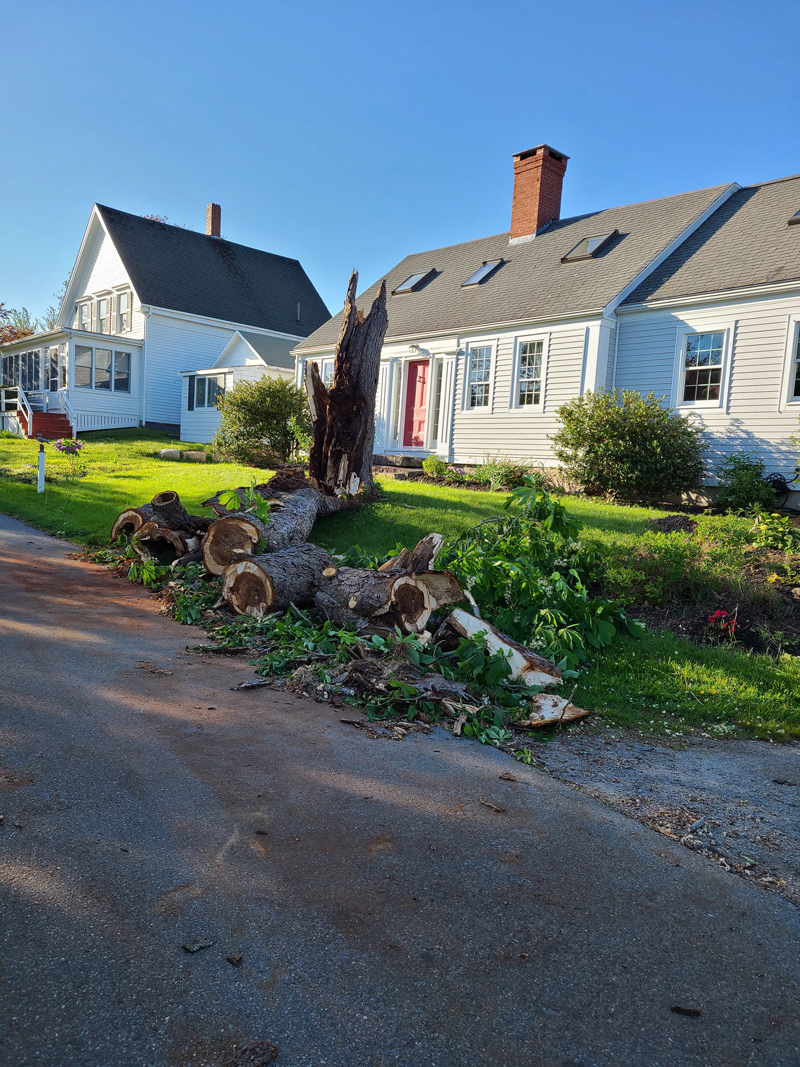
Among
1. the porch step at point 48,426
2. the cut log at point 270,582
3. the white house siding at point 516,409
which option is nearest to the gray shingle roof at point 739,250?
the white house siding at point 516,409

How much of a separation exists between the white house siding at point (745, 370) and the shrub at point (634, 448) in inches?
19.7

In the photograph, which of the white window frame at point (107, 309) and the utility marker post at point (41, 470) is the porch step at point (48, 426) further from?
the utility marker post at point (41, 470)

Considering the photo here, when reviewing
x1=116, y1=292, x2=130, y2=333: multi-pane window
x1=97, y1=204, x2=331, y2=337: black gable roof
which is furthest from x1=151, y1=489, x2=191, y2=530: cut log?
x1=116, y1=292, x2=130, y2=333: multi-pane window

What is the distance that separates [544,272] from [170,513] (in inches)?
509

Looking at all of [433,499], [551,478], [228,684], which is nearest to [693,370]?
[551,478]

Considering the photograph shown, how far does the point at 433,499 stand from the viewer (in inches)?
456

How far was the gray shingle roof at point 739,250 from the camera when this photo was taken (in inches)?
536

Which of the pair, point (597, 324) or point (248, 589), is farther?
point (597, 324)

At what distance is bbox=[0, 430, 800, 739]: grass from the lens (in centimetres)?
507

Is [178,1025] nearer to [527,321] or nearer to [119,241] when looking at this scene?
[527,321]

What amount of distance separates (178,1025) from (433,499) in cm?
984

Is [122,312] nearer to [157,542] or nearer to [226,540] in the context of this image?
[157,542]

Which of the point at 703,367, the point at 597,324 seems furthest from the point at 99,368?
the point at 703,367

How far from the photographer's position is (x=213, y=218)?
110ft
